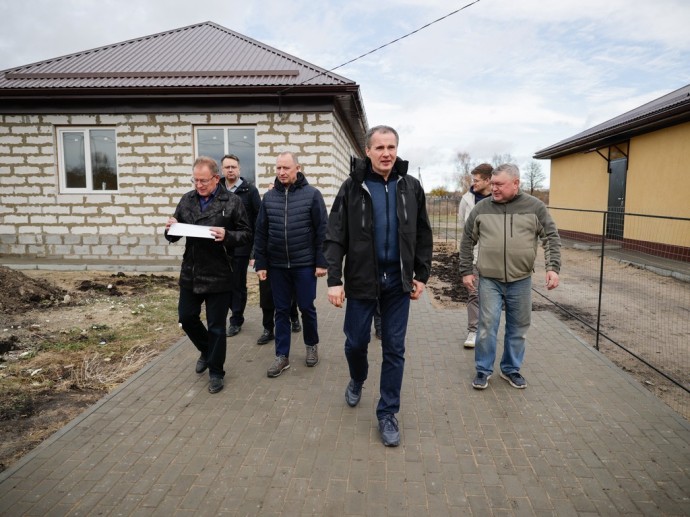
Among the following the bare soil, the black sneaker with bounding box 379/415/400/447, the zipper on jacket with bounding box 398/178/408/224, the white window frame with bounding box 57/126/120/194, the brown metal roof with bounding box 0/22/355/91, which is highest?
the brown metal roof with bounding box 0/22/355/91

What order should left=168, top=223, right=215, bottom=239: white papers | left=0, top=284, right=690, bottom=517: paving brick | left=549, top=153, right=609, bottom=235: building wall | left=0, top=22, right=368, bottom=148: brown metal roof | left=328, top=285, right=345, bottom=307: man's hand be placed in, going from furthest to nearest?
left=549, top=153, right=609, bottom=235: building wall → left=0, top=22, right=368, bottom=148: brown metal roof → left=168, top=223, right=215, bottom=239: white papers → left=328, top=285, right=345, bottom=307: man's hand → left=0, top=284, right=690, bottom=517: paving brick

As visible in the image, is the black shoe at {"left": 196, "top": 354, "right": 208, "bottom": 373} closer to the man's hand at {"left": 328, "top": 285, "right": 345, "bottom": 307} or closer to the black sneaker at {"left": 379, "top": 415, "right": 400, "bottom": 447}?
the man's hand at {"left": 328, "top": 285, "right": 345, "bottom": 307}

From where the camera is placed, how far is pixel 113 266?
36.1 ft

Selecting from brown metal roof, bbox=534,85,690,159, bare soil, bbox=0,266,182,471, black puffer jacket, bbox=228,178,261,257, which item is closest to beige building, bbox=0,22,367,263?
bare soil, bbox=0,266,182,471

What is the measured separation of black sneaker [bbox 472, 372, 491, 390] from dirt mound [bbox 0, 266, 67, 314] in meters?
7.09

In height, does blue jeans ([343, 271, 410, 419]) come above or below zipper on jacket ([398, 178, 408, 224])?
below

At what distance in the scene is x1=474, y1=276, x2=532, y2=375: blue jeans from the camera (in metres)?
4.29

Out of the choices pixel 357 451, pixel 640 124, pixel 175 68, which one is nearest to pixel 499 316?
pixel 357 451

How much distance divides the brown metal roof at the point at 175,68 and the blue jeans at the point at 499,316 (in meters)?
7.28

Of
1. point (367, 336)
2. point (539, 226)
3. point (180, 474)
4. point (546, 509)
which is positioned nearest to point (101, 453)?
point (180, 474)

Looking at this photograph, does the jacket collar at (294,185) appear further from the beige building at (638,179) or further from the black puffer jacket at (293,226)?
the beige building at (638,179)

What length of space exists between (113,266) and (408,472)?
10081 mm

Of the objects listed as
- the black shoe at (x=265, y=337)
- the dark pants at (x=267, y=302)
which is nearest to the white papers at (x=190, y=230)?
the dark pants at (x=267, y=302)

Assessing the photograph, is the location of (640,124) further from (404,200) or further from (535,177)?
(535,177)
